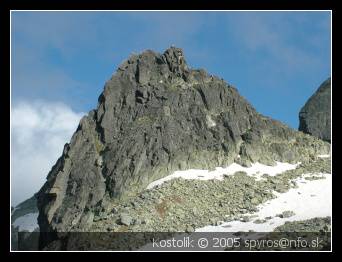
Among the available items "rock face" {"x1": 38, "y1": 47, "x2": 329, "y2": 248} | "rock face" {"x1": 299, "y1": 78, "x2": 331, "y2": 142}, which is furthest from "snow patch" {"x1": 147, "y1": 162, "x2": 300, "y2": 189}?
"rock face" {"x1": 299, "y1": 78, "x2": 331, "y2": 142}

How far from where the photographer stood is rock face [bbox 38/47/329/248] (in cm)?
7444

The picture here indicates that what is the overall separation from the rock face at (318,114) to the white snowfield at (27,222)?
2436 inches

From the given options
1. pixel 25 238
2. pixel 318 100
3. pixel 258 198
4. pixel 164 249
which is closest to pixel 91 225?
pixel 164 249

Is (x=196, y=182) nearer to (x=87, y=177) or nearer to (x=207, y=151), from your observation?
(x=207, y=151)

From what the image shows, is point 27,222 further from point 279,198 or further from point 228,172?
point 279,198

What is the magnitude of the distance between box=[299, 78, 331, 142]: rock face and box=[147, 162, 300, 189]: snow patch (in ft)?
68.5

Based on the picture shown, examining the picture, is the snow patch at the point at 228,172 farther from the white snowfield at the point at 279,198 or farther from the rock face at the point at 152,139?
the rock face at the point at 152,139

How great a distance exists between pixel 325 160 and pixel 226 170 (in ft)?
57.4

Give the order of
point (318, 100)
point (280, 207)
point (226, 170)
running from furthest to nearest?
point (318, 100) → point (226, 170) → point (280, 207)

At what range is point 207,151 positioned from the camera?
271 feet

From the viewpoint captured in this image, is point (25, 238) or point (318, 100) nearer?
point (25, 238)

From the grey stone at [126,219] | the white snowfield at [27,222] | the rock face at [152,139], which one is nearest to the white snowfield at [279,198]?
the rock face at [152,139]

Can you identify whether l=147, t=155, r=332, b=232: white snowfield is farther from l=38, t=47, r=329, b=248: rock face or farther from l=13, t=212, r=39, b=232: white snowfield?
l=13, t=212, r=39, b=232: white snowfield

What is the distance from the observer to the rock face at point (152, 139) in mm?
74438
